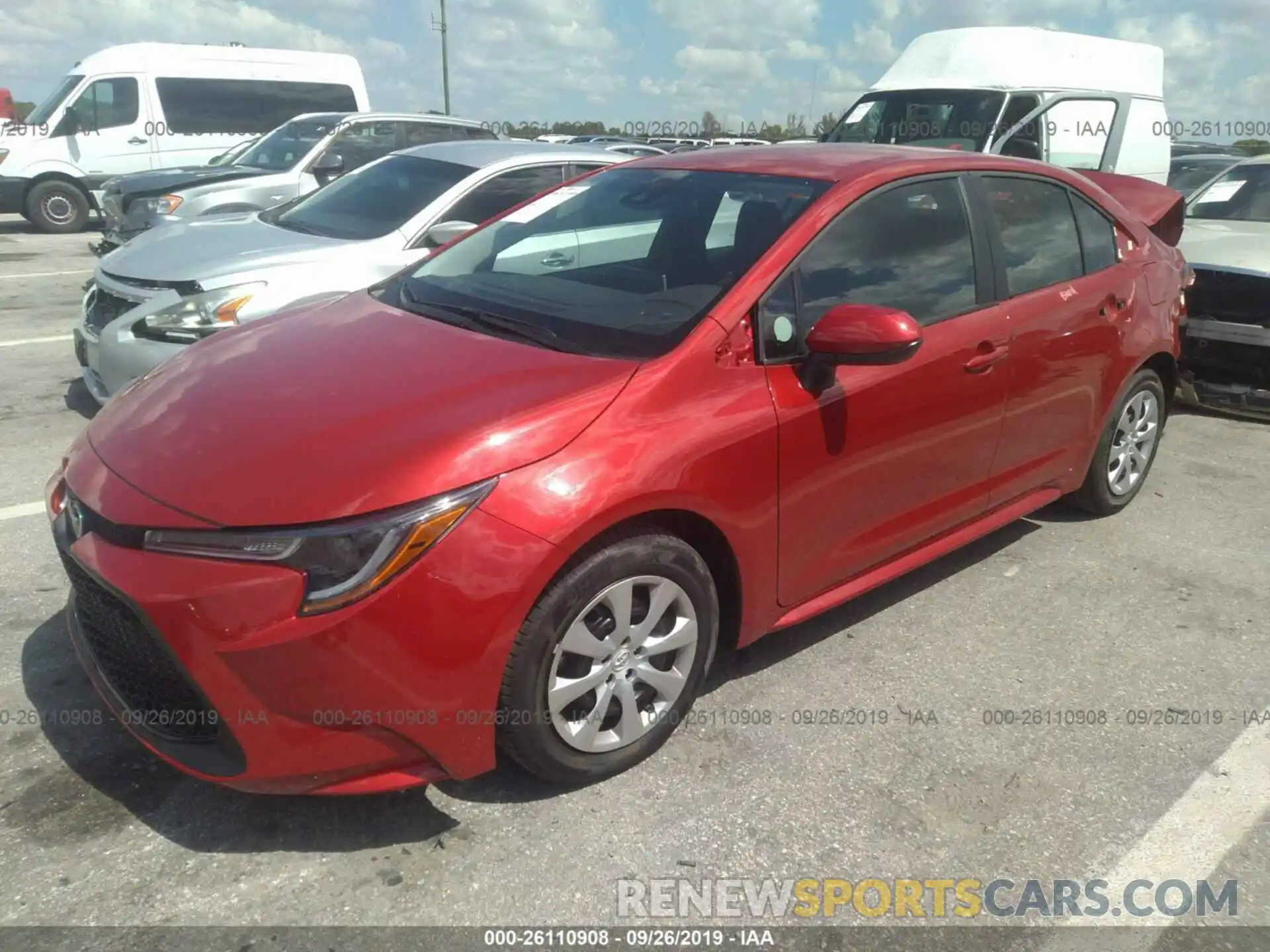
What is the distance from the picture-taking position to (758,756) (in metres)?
2.90

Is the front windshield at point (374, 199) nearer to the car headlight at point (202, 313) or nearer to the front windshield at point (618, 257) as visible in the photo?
the car headlight at point (202, 313)

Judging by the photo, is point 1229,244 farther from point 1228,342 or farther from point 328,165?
point 328,165

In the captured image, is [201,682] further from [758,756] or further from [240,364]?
[758,756]

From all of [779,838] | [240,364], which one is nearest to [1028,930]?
[779,838]

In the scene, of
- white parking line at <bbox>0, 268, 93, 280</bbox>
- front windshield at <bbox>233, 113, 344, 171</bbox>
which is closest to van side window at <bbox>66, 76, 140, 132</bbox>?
white parking line at <bbox>0, 268, 93, 280</bbox>

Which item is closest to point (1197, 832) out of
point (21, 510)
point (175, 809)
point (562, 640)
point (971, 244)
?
point (562, 640)

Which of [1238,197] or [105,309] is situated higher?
[1238,197]

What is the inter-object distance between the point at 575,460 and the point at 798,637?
1472mm

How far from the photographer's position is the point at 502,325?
10.1 ft

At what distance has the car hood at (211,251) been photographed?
532 centimetres

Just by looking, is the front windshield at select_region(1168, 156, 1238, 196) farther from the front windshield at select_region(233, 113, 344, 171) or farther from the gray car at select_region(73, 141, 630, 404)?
the front windshield at select_region(233, 113, 344, 171)

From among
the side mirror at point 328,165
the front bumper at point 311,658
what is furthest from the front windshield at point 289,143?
the front bumper at point 311,658

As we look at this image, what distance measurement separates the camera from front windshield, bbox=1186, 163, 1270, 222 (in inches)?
277

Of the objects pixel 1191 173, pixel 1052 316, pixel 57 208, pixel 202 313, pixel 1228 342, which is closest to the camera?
pixel 1052 316
